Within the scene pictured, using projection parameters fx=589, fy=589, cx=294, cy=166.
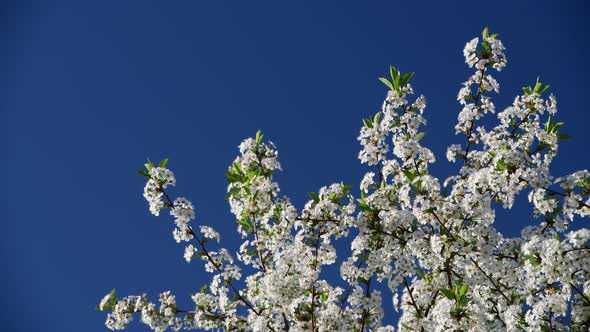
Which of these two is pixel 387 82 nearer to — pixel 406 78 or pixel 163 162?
pixel 406 78

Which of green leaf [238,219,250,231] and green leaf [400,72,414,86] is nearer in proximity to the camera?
green leaf [400,72,414,86]

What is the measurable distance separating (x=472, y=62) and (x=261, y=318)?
15.4ft

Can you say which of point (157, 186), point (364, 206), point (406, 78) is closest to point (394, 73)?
point (406, 78)

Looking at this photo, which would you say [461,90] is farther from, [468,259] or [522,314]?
[522,314]

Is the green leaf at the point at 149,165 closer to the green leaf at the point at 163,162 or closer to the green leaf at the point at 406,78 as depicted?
the green leaf at the point at 163,162

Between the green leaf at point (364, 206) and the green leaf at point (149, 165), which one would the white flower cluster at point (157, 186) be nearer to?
the green leaf at point (149, 165)

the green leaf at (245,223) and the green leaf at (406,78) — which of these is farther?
the green leaf at (245,223)

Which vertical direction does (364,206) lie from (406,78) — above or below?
below

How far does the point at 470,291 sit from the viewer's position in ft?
24.9

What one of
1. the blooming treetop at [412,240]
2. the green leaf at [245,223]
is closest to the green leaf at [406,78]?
the blooming treetop at [412,240]

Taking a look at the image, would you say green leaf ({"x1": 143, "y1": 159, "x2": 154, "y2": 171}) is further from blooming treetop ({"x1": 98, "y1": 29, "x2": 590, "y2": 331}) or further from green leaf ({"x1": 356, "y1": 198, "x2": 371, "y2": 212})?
green leaf ({"x1": 356, "y1": 198, "x2": 371, "y2": 212})

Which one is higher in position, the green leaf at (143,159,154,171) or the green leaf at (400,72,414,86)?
the green leaf at (400,72,414,86)

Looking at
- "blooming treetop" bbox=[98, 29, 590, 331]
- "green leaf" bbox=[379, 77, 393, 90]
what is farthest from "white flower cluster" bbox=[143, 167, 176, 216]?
"green leaf" bbox=[379, 77, 393, 90]

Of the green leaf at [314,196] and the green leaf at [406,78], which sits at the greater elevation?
the green leaf at [406,78]
